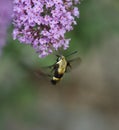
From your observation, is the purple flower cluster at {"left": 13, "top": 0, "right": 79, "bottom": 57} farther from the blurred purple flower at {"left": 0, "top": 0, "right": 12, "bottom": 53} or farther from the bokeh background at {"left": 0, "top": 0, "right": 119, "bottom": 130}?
the bokeh background at {"left": 0, "top": 0, "right": 119, "bottom": 130}

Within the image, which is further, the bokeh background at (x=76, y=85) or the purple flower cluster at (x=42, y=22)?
the bokeh background at (x=76, y=85)

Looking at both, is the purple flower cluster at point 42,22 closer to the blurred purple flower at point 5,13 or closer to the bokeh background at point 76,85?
the blurred purple flower at point 5,13

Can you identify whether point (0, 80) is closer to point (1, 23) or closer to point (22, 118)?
point (22, 118)

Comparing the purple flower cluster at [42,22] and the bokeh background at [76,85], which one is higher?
the bokeh background at [76,85]

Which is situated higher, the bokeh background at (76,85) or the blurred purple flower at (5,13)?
the bokeh background at (76,85)

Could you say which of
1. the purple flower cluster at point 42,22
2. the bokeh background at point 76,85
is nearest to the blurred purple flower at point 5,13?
the purple flower cluster at point 42,22

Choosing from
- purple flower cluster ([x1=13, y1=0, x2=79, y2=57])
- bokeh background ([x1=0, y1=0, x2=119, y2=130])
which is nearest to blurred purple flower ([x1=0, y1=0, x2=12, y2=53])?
purple flower cluster ([x1=13, y1=0, x2=79, y2=57])

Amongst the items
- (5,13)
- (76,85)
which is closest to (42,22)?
(5,13)
